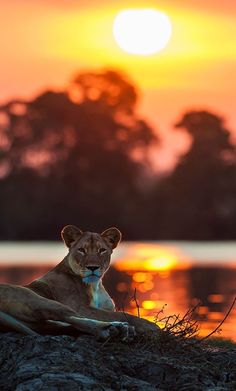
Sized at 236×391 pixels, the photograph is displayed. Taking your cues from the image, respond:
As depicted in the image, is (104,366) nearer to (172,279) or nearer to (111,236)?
(111,236)

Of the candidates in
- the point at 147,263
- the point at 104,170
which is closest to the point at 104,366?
the point at 147,263

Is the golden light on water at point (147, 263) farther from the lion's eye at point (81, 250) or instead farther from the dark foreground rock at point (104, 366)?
the dark foreground rock at point (104, 366)

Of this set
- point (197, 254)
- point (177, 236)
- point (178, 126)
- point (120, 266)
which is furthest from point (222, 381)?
point (177, 236)

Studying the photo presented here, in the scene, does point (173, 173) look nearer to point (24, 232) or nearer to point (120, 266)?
point (24, 232)

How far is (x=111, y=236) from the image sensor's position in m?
11.9

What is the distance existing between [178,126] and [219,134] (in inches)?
124

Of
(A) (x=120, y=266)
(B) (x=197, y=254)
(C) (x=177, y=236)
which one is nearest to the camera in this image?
(A) (x=120, y=266)

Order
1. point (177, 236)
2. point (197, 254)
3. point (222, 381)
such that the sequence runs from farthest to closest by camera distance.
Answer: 1. point (177, 236)
2. point (197, 254)
3. point (222, 381)

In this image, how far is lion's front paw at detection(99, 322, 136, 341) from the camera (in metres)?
10.5

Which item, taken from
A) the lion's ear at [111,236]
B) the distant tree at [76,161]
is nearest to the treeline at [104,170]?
the distant tree at [76,161]

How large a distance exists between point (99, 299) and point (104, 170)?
297 feet

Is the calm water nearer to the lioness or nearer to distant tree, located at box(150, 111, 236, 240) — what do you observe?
the lioness

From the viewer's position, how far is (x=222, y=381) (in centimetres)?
1055

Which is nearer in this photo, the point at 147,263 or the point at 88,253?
the point at 88,253
